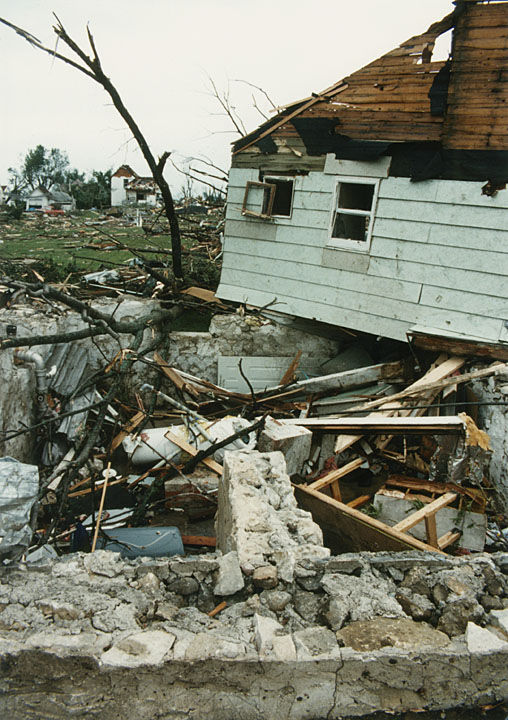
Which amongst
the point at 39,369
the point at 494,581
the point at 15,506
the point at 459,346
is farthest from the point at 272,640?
the point at 459,346

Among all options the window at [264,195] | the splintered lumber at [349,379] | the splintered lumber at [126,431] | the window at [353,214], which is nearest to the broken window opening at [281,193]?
the window at [264,195]

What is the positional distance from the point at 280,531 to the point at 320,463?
119 inches

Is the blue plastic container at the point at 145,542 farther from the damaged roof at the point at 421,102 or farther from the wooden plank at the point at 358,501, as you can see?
the damaged roof at the point at 421,102

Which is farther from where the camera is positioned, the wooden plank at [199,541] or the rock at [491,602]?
the wooden plank at [199,541]

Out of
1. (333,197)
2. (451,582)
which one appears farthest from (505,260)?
(451,582)

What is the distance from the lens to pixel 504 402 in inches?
236

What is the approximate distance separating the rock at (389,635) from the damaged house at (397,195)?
5.22 metres

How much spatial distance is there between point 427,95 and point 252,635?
738 cm

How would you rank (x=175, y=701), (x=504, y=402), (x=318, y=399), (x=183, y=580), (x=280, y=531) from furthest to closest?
(x=318, y=399) < (x=504, y=402) < (x=280, y=531) < (x=183, y=580) < (x=175, y=701)

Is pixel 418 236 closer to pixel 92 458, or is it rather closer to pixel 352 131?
pixel 352 131

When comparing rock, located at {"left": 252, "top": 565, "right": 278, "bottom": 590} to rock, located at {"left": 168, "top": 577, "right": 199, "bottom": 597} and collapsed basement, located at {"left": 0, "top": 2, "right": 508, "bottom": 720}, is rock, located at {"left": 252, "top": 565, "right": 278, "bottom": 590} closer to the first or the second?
collapsed basement, located at {"left": 0, "top": 2, "right": 508, "bottom": 720}

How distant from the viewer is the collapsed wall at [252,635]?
229cm

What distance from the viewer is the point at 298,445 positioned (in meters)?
5.76

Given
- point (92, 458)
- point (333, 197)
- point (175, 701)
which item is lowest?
point (92, 458)
